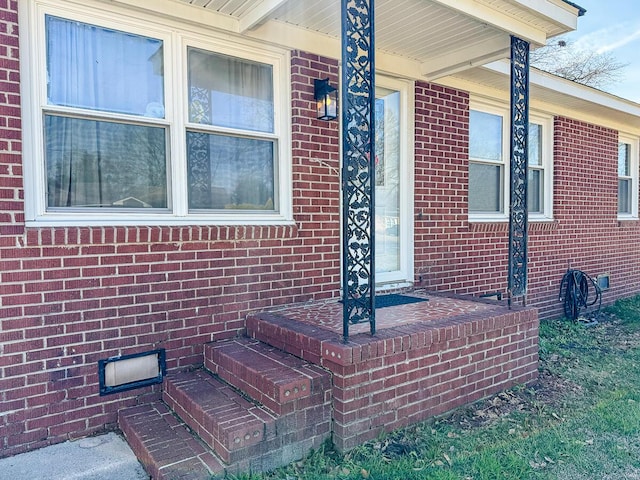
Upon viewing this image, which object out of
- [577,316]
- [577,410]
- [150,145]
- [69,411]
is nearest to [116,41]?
[150,145]

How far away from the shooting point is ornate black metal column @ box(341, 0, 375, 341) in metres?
2.96

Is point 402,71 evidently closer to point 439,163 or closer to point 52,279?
point 439,163

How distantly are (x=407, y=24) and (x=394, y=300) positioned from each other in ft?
8.13

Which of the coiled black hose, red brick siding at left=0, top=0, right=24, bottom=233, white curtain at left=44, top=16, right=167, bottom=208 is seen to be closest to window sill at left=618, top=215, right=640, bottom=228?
the coiled black hose

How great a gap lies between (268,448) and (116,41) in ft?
9.55

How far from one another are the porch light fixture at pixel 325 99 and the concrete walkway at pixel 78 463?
2.95 meters

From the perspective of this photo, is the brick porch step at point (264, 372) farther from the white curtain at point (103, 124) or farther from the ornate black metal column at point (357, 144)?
the white curtain at point (103, 124)

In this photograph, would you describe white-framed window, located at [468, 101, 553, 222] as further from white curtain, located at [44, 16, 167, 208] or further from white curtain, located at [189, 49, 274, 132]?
white curtain, located at [44, 16, 167, 208]

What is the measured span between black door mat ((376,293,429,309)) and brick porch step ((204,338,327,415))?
1.27 metres

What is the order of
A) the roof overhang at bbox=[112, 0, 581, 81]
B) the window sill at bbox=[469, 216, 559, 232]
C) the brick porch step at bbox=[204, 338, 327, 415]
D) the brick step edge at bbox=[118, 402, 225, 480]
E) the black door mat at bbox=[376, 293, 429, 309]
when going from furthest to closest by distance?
1. the window sill at bbox=[469, 216, 559, 232]
2. the black door mat at bbox=[376, 293, 429, 309]
3. the roof overhang at bbox=[112, 0, 581, 81]
4. the brick porch step at bbox=[204, 338, 327, 415]
5. the brick step edge at bbox=[118, 402, 225, 480]

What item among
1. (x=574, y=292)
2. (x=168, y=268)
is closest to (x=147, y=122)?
(x=168, y=268)

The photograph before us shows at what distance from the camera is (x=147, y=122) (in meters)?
3.35

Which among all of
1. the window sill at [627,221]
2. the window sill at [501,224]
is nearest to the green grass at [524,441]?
the window sill at [501,224]

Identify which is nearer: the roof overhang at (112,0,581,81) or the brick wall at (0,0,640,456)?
the brick wall at (0,0,640,456)
